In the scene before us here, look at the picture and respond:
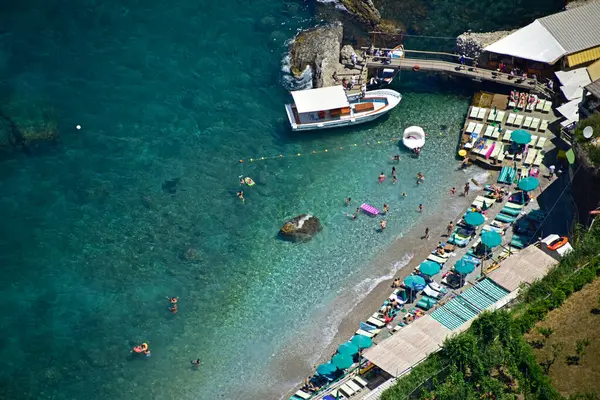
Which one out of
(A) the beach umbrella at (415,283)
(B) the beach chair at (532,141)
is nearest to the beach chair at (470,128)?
(B) the beach chair at (532,141)

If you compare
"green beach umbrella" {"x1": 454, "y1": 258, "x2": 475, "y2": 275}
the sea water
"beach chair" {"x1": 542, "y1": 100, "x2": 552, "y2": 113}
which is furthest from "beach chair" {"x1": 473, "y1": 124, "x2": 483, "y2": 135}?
"green beach umbrella" {"x1": 454, "y1": 258, "x2": 475, "y2": 275}

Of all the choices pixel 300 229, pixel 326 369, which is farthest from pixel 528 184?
pixel 326 369

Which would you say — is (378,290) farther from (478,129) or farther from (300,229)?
(478,129)

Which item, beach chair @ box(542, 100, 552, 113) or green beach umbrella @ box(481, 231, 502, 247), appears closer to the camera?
green beach umbrella @ box(481, 231, 502, 247)

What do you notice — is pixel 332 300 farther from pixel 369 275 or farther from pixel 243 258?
pixel 243 258

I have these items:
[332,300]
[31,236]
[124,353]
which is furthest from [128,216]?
[332,300]

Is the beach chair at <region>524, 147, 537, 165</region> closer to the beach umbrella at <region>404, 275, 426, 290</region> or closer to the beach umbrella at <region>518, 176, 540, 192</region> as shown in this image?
the beach umbrella at <region>518, 176, 540, 192</region>
